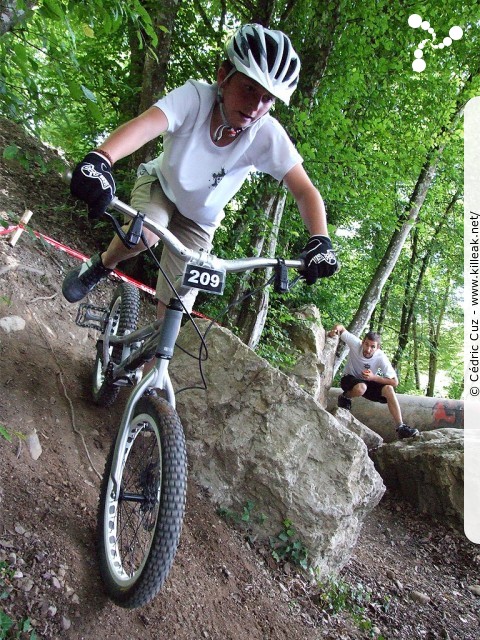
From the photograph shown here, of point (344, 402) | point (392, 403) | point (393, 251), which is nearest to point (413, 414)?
point (392, 403)

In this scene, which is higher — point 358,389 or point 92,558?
point 358,389

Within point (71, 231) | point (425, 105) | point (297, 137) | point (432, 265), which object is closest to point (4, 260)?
point (71, 231)

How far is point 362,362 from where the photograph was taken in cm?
851

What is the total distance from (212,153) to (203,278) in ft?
2.86

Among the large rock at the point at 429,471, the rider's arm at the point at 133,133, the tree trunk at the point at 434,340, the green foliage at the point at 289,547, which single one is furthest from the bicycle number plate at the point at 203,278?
the tree trunk at the point at 434,340

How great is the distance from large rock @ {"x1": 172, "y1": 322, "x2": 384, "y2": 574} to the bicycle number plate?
6.35 ft

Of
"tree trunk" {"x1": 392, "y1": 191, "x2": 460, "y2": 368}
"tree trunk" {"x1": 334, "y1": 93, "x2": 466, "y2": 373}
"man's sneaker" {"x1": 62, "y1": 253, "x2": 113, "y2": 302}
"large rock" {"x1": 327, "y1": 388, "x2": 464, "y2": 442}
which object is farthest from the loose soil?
"tree trunk" {"x1": 392, "y1": 191, "x2": 460, "y2": 368}

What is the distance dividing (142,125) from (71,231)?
171 inches

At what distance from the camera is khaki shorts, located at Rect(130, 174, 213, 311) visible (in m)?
3.02

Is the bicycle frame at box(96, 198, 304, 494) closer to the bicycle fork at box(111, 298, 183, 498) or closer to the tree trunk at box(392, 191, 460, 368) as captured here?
the bicycle fork at box(111, 298, 183, 498)

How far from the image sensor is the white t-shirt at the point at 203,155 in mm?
2658

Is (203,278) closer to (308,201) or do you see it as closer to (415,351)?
(308,201)

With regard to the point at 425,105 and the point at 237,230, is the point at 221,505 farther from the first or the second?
the point at 425,105

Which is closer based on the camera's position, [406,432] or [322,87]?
[322,87]
